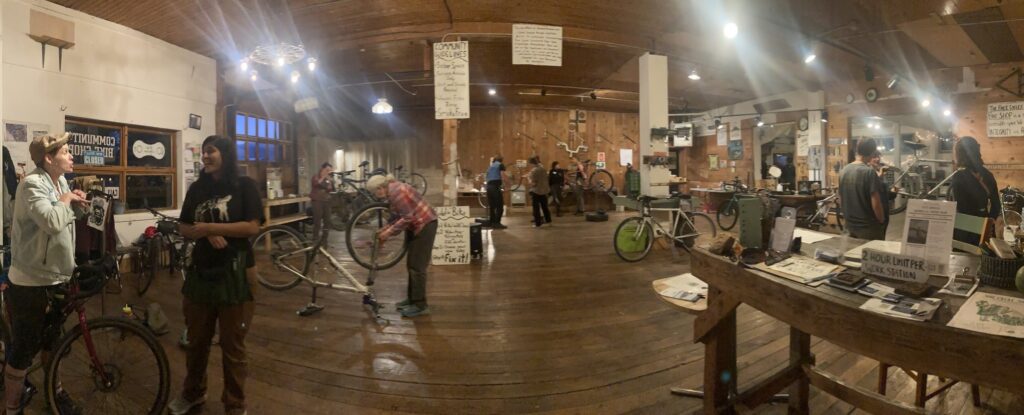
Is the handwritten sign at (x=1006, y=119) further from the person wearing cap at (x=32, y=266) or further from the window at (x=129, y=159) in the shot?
the window at (x=129, y=159)

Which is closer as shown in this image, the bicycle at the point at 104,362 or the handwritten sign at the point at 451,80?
the bicycle at the point at 104,362

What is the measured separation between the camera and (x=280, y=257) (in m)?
3.75

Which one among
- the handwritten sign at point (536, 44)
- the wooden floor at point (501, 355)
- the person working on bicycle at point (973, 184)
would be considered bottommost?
the wooden floor at point (501, 355)

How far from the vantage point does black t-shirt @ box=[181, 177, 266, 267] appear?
1.93 metres

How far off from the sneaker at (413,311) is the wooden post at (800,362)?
262cm

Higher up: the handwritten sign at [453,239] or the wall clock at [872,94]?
the wall clock at [872,94]

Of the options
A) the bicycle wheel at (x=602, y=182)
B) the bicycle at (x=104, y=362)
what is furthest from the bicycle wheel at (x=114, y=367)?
the bicycle wheel at (x=602, y=182)

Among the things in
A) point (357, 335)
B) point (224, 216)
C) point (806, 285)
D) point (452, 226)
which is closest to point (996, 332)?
point (806, 285)

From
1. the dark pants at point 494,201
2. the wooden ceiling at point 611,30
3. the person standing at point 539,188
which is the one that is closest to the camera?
the wooden ceiling at point 611,30

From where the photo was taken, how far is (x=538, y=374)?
249 cm

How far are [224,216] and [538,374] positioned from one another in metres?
1.92

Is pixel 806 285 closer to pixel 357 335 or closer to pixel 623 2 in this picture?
pixel 357 335

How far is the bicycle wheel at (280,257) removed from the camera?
3814 millimetres

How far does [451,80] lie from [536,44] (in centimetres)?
114
